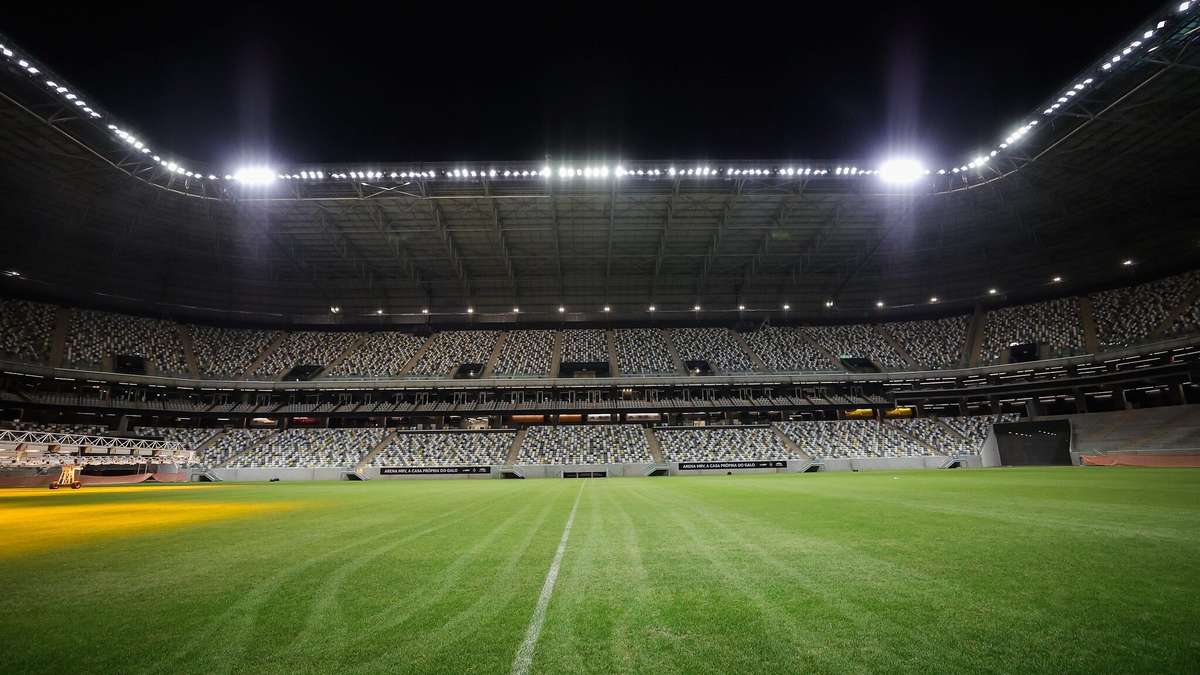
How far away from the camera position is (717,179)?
3862 cm

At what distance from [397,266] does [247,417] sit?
2135 centimetres

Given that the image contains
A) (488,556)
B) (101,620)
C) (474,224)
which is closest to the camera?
(101,620)

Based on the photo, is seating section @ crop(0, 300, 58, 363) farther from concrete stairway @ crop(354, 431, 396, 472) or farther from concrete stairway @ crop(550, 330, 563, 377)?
concrete stairway @ crop(550, 330, 563, 377)

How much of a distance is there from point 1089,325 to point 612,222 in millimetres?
44799

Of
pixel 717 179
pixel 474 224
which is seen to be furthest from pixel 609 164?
pixel 474 224

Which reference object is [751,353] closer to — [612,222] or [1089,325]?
[612,222]

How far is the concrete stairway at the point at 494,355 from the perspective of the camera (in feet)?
180

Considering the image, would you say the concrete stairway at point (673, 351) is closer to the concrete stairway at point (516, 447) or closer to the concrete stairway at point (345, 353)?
the concrete stairway at point (516, 447)

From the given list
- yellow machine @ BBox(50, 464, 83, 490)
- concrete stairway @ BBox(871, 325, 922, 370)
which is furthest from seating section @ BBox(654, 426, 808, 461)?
yellow machine @ BBox(50, 464, 83, 490)

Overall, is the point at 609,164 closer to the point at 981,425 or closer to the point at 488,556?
the point at 488,556

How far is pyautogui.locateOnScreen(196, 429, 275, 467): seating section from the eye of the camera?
42.8 metres

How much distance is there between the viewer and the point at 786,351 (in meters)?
57.6

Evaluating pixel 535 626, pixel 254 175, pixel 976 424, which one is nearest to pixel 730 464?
pixel 976 424

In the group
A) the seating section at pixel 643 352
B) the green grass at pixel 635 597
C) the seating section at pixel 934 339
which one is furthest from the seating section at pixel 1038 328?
the green grass at pixel 635 597
